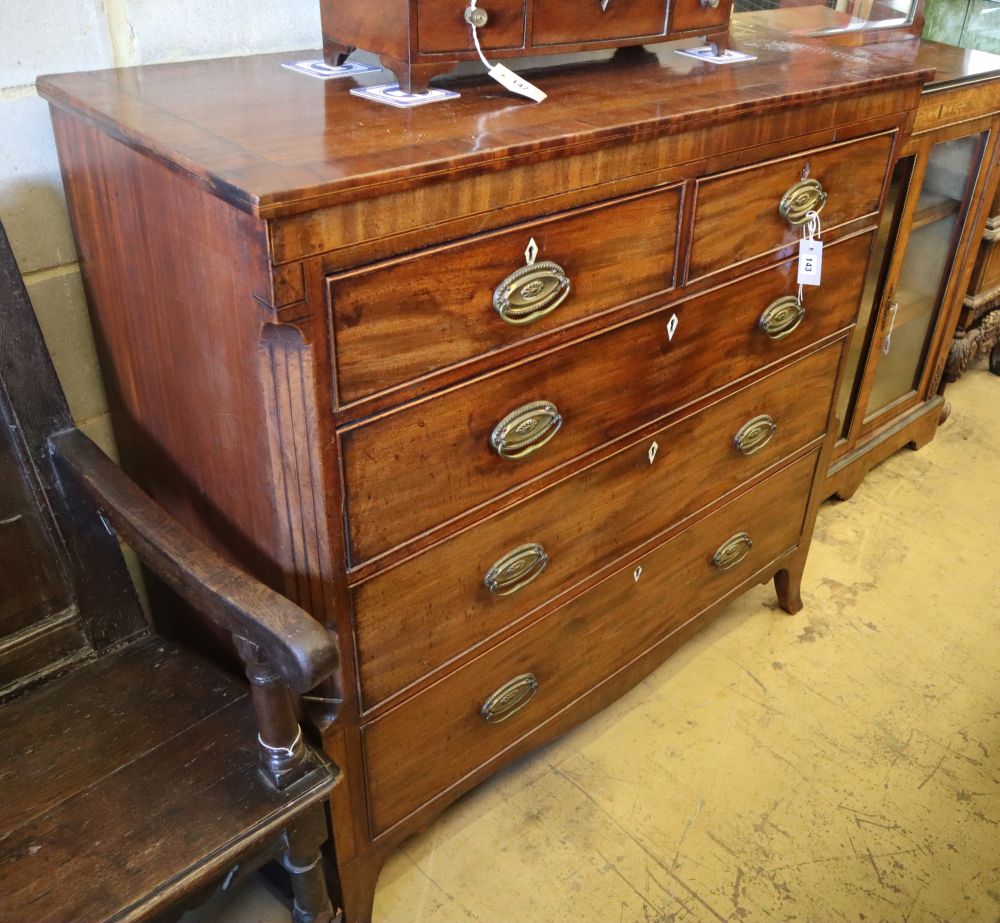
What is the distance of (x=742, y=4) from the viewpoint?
2.04 m

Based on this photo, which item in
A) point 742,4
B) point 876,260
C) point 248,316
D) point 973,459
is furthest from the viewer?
point 973,459

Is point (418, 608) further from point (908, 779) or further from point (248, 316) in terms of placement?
point (908, 779)

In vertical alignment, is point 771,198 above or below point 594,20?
below

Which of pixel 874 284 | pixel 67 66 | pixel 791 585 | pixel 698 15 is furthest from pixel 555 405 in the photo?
pixel 874 284

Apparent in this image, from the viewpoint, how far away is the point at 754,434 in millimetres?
1718

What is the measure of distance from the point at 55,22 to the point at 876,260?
5.82ft

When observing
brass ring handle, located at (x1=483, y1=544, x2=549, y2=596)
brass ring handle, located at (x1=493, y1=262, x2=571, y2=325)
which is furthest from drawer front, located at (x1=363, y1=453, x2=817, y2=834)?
brass ring handle, located at (x1=493, y1=262, x2=571, y2=325)

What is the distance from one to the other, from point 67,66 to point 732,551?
55.2 inches

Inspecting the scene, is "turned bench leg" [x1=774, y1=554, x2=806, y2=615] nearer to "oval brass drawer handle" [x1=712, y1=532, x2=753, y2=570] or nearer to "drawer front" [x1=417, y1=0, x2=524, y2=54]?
"oval brass drawer handle" [x1=712, y1=532, x2=753, y2=570]

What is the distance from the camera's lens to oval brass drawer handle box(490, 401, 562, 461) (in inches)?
48.3

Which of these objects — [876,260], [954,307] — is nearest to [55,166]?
[876,260]

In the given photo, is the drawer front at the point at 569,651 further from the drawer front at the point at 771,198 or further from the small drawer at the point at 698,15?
the small drawer at the point at 698,15

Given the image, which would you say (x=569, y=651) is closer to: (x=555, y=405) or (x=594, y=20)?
(x=555, y=405)

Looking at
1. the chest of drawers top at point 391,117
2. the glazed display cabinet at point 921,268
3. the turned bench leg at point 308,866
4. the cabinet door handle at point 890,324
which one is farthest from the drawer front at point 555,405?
the cabinet door handle at point 890,324
